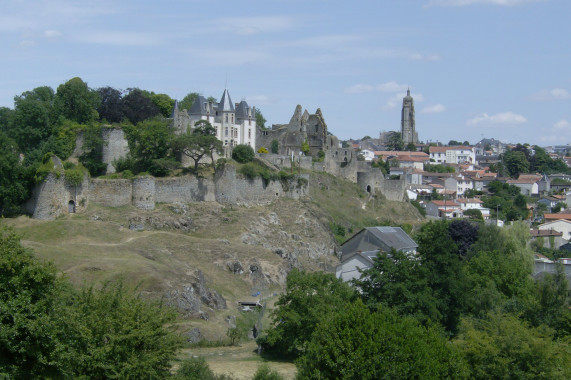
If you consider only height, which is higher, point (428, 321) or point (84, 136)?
point (84, 136)

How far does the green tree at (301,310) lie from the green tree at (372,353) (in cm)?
571

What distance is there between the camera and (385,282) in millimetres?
37219

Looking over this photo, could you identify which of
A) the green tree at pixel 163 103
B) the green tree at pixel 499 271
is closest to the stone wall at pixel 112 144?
the green tree at pixel 163 103

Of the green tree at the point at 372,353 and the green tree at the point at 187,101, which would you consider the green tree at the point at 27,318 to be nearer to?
the green tree at the point at 372,353

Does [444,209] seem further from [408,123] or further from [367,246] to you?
[408,123]

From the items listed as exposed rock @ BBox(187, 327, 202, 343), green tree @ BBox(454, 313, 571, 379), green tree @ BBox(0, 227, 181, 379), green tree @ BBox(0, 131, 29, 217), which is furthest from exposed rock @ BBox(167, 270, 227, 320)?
green tree @ BBox(454, 313, 571, 379)


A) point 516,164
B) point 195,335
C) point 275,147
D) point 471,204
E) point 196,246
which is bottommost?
point 195,335

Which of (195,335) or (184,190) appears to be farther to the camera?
(184,190)

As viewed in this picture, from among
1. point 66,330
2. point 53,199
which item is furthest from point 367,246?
point 66,330

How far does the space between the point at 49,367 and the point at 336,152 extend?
53.1 m

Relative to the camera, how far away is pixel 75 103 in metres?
57.7

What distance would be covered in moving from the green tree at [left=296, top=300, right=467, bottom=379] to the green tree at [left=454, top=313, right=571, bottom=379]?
2.30m

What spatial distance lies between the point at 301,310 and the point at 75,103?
30969 millimetres

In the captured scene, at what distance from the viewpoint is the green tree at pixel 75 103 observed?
57.5 meters
